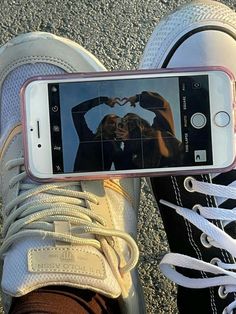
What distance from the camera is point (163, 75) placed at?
96 cm

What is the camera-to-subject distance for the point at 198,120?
3.15 feet

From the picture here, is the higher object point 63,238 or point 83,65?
point 83,65

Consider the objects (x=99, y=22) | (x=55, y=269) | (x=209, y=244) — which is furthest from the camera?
(x=99, y=22)

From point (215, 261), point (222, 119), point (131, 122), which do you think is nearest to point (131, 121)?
point (131, 122)

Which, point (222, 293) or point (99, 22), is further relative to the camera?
point (99, 22)

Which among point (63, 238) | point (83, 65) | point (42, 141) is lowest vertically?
point (63, 238)

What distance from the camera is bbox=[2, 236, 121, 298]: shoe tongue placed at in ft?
2.95

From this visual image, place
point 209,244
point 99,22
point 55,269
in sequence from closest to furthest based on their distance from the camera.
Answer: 1. point 55,269
2. point 209,244
3. point 99,22

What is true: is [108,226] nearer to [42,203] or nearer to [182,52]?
[42,203]

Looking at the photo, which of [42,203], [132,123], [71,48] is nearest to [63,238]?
[42,203]

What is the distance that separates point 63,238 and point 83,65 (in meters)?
0.27

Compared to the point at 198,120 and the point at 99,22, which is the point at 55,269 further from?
the point at 99,22

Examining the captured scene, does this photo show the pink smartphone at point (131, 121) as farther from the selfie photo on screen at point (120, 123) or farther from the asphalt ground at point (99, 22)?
the asphalt ground at point (99, 22)

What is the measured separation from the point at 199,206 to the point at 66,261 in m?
0.21
